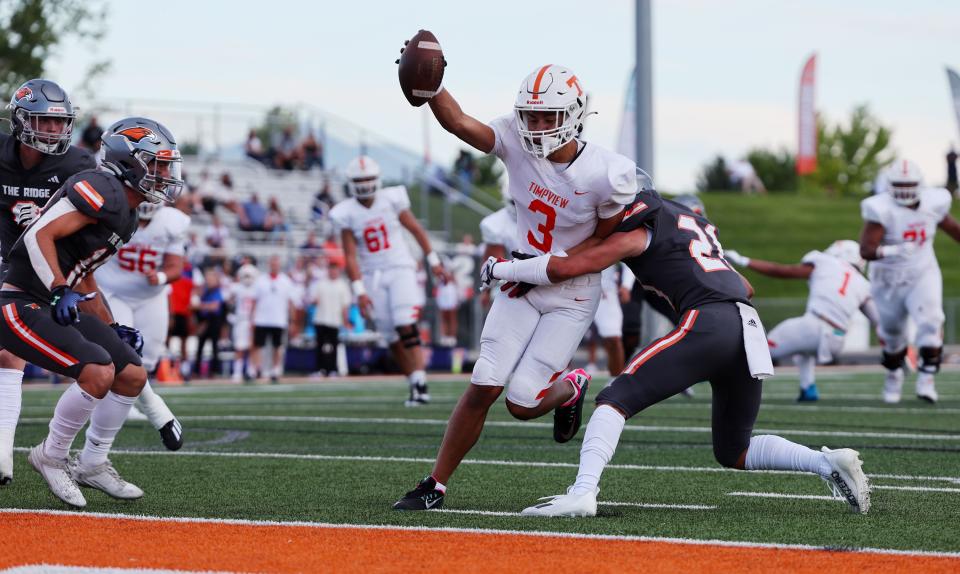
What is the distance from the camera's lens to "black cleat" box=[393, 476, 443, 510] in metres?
5.29

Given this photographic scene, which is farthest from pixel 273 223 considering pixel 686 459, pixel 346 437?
pixel 686 459

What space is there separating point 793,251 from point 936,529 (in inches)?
1349

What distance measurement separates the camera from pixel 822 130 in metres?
64.5

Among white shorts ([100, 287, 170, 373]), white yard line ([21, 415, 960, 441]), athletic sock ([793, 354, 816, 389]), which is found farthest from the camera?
athletic sock ([793, 354, 816, 389])

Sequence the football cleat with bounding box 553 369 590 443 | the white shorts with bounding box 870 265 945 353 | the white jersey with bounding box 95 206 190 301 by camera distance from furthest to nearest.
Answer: the white shorts with bounding box 870 265 945 353, the white jersey with bounding box 95 206 190 301, the football cleat with bounding box 553 369 590 443

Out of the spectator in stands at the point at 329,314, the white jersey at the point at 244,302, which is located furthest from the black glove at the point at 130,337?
the spectator in stands at the point at 329,314

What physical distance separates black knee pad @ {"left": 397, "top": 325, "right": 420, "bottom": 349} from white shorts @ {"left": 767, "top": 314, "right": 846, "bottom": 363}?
10.3ft

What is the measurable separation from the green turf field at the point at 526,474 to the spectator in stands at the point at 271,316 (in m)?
5.83

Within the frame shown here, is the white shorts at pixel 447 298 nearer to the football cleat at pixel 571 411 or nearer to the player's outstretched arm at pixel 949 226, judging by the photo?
the player's outstretched arm at pixel 949 226

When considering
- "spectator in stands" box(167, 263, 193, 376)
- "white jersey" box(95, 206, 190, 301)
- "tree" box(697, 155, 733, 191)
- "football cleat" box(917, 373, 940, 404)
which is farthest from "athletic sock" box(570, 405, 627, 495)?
"tree" box(697, 155, 733, 191)

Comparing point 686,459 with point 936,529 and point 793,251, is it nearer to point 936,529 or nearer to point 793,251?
point 936,529

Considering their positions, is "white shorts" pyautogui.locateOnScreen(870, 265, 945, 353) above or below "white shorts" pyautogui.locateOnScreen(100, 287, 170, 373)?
below

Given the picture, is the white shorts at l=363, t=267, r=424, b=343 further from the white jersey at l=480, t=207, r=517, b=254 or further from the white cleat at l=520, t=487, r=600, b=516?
the white cleat at l=520, t=487, r=600, b=516

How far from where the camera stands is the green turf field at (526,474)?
4.92m
